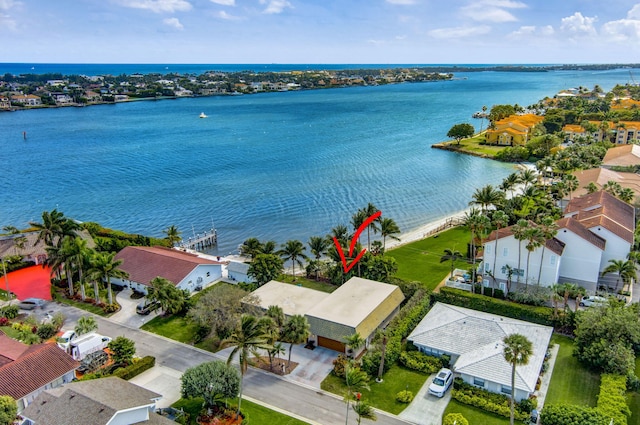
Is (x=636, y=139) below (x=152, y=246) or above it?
above

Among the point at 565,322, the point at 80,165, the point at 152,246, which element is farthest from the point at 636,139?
the point at 80,165

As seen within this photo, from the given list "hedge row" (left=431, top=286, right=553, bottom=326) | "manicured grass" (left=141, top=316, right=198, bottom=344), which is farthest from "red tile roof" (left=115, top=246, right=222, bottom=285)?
"hedge row" (left=431, top=286, right=553, bottom=326)

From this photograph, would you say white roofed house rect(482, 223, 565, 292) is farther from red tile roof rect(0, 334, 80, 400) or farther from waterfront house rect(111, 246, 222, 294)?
red tile roof rect(0, 334, 80, 400)

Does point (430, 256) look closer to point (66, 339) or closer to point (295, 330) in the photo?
point (295, 330)

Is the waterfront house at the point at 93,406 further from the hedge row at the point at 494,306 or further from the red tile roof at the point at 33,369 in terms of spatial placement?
the hedge row at the point at 494,306

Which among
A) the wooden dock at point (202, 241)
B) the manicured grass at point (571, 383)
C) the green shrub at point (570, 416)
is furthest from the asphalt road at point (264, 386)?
the wooden dock at point (202, 241)

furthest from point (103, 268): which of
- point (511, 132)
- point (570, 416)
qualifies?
point (511, 132)

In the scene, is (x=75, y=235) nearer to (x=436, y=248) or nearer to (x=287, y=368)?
(x=287, y=368)
